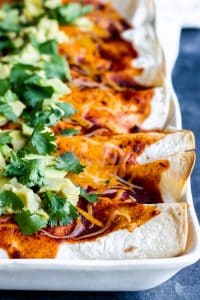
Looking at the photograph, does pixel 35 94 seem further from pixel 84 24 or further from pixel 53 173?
pixel 84 24

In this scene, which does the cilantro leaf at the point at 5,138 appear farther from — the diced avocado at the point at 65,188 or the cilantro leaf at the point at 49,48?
the cilantro leaf at the point at 49,48

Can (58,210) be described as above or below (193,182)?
above

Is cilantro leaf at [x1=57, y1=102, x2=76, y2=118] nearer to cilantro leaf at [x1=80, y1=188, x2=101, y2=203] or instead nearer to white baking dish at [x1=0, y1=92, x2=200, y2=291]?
cilantro leaf at [x1=80, y1=188, x2=101, y2=203]

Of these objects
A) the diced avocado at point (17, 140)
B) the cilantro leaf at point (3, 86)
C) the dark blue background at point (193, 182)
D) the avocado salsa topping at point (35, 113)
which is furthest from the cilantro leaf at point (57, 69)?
the dark blue background at point (193, 182)

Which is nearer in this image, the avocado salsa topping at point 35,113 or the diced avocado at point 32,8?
the avocado salsa topping at point 35,113

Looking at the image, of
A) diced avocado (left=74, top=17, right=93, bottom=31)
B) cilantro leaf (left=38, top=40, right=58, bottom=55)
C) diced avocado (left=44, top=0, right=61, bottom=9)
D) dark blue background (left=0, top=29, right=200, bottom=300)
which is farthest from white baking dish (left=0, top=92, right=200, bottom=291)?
A: diced avocado (left=44, top=0, right=61, bottom=9)

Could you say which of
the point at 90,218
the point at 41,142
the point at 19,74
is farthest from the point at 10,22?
the point at 90,218
